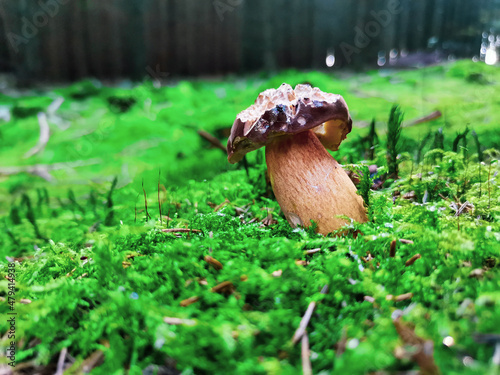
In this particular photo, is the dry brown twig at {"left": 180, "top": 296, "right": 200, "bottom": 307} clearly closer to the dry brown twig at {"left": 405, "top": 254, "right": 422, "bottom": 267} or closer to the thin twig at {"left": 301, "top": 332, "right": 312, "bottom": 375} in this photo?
the thin twig at {"left": 301, "top": 332, "right": 312, "bottom": 375}

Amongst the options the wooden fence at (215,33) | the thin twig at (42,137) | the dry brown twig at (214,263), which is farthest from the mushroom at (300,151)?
the wooden fence at (215,33)

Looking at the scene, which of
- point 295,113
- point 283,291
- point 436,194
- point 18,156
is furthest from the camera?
point 18,156

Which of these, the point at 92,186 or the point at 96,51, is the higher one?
the point at 96,51

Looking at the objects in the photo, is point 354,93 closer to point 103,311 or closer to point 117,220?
point 117,220

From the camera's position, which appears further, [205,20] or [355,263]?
[205,20]

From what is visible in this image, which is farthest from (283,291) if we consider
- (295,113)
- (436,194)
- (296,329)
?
(436,194)

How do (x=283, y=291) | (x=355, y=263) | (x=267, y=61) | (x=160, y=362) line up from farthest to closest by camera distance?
(x=267, y=61) → (x=355, y=263) → (x=283, y=291) → (x=160, y=362)

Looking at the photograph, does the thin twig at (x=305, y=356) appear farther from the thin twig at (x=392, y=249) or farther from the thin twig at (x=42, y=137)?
the thin twig at (x=42, y=137)

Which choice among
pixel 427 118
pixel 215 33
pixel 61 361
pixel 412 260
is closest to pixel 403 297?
pixel 412 260

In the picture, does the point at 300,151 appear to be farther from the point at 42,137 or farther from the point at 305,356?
the point at 42,137
